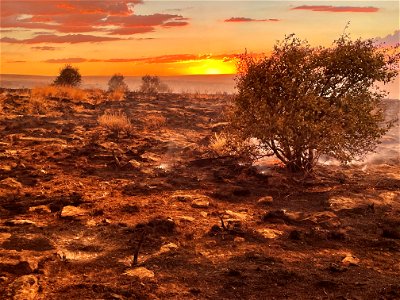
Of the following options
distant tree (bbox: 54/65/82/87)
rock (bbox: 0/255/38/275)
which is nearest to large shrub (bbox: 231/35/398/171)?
Result: rock (bbox: 0/255/38/275)

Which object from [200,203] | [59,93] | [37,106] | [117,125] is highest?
[59,93]

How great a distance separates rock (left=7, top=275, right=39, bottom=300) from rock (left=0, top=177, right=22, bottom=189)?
4.25m

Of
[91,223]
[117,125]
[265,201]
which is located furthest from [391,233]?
[117,125]

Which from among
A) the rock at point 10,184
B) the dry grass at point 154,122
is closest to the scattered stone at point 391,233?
the rock at point 10,184

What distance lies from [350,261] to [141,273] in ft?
9.96

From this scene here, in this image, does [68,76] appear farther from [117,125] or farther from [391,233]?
[391,233]

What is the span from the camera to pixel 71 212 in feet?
24.7

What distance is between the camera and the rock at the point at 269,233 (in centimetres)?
692

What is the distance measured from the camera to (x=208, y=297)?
4902 millimetres

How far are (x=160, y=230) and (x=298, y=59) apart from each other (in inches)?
218

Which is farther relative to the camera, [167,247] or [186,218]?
[186,218]

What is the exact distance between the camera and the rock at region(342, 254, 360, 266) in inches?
234

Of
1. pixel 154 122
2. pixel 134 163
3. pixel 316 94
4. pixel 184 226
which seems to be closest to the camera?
pixel 184 226

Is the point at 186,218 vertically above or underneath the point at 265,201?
above
